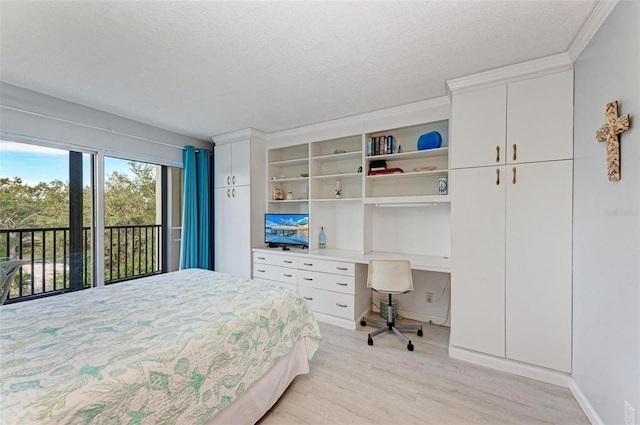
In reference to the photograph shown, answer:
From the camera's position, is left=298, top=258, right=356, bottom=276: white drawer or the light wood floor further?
left=298, top=258, right=356, bottom=276: white drawer

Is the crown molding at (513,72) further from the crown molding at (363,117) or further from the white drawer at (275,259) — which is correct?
the white drawer at (275,259)

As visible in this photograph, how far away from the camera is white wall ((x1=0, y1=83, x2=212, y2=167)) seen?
238 centimetres

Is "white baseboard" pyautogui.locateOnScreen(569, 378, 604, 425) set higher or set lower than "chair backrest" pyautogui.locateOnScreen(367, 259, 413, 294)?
lower

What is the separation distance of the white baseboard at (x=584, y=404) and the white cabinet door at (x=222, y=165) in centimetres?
409

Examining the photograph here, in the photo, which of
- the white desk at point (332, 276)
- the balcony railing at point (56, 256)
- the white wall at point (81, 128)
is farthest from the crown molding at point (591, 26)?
the balcony railing at point (56, 256)

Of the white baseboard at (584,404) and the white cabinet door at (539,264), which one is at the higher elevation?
the white cabinet door at (539,264)

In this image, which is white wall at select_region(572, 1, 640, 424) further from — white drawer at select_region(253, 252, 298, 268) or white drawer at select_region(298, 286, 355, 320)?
white drawer at select_region(253, 252, 298, 268)

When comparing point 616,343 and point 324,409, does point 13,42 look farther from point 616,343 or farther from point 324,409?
point 616,343

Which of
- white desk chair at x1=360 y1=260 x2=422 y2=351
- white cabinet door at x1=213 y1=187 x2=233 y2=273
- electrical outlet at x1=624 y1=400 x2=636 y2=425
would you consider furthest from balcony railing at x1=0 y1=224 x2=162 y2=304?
electrical outlet at x1=624 y1=400 x2=636 y2=425

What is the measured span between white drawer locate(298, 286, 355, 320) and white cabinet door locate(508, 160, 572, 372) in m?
1.45

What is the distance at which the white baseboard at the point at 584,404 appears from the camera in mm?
1523

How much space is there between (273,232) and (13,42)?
2.79 metres

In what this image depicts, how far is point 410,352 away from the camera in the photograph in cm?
238

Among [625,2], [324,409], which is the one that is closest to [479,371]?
[324,409]
